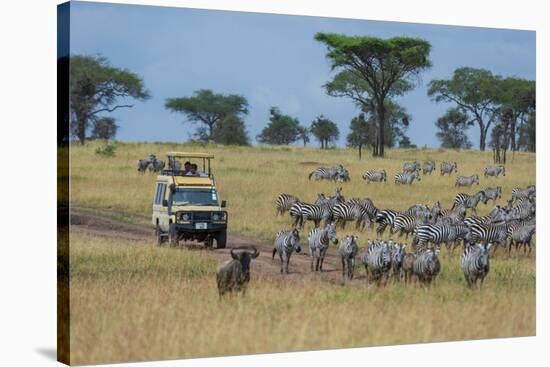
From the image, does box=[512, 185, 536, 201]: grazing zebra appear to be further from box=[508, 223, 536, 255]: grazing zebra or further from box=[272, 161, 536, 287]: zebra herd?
box=[508, 223, 536, 255]: grazing zebra

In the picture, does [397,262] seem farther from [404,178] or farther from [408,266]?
[404,178]

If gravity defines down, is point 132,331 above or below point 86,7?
below

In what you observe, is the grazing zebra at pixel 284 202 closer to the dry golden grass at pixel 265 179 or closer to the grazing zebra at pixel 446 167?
the dry golden grass at pixel 265 179

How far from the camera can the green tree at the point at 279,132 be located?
16.7 meters

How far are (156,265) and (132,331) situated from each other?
116 centimetres

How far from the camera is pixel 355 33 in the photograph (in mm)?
17297

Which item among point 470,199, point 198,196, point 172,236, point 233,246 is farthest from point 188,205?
point 470,199

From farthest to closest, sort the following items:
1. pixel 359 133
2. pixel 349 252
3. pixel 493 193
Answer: pixel 493 193 < pixel 359 133 < pixel 349 252

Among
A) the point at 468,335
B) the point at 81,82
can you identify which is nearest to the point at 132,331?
the point at 81,82

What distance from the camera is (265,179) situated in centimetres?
1708

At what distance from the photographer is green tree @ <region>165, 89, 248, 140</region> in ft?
51.8

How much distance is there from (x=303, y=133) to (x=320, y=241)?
1642mm

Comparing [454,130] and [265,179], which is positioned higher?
[454,130]

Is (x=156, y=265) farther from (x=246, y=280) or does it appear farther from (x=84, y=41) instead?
(x=84, y=41)
